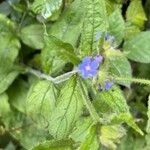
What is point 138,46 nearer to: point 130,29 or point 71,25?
point 130,29

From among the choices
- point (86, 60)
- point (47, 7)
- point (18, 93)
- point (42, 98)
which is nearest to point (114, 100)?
point (86, 60)

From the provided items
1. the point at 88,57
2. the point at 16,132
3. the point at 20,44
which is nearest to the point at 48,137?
the point at 16,132

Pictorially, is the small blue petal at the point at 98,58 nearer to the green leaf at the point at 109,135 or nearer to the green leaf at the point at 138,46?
the green leaf at the point at 109,135

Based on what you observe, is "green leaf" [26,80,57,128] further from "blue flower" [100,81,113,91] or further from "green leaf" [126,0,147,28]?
"green leaf" [126,0,147,28]

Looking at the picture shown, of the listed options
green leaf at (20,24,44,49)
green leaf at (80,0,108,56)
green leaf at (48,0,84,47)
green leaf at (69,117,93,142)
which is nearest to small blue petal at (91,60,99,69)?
green leaf at (80,0,108,56)

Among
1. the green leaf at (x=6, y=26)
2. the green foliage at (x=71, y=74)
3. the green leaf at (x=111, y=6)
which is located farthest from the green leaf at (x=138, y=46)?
the green leaf at (x=6, y=26)

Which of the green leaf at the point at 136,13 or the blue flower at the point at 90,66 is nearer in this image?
the blue flower at the point at 90,66
